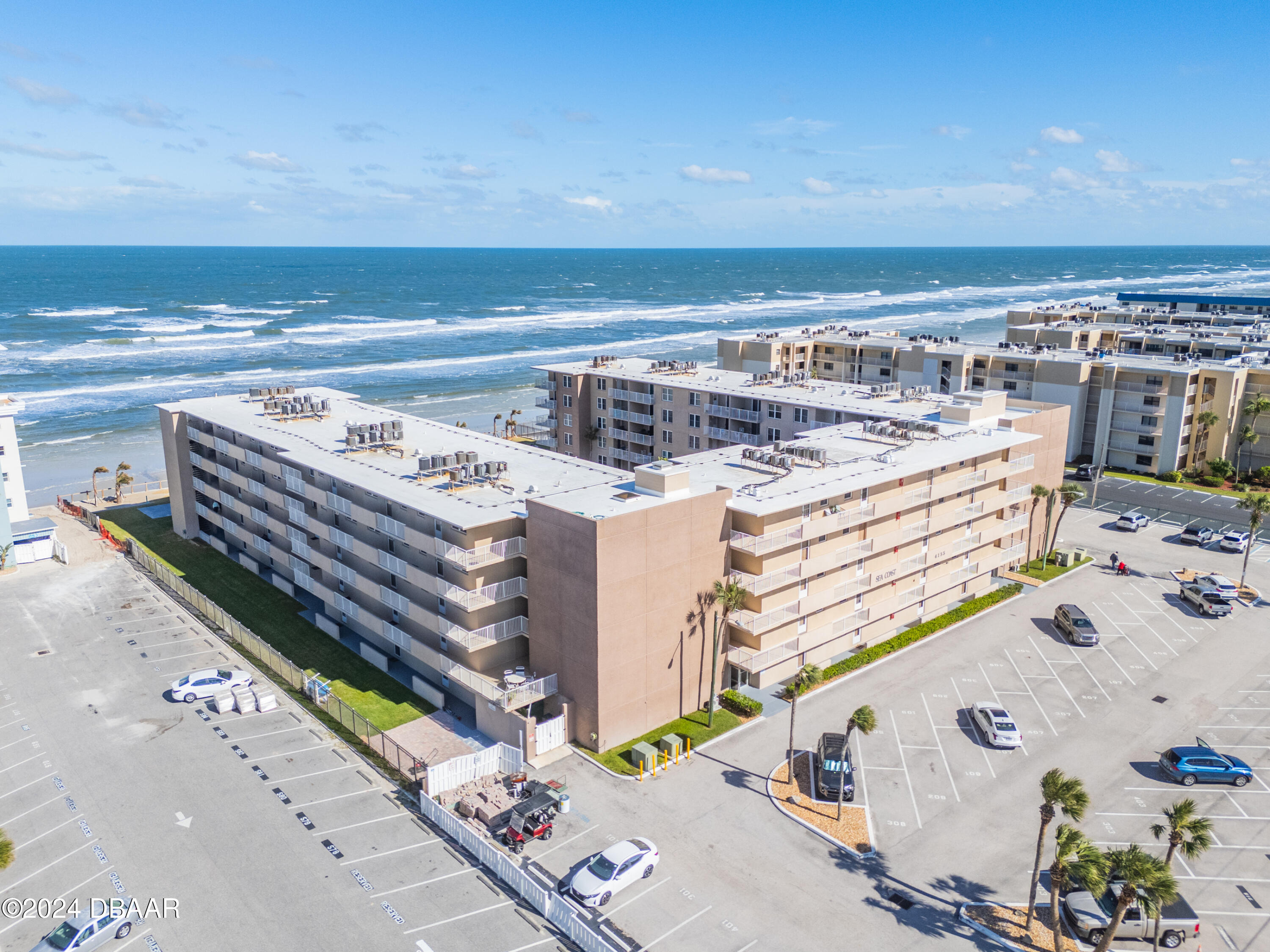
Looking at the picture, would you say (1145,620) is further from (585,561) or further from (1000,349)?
(1000,349)

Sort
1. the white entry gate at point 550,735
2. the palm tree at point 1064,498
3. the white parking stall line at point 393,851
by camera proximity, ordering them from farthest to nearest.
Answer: the palm tree at point 1064,498
the white entry gate at point 550,735
the white parking stall line at point 393,851

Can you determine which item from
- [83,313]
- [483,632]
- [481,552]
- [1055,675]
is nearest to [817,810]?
[483,632]

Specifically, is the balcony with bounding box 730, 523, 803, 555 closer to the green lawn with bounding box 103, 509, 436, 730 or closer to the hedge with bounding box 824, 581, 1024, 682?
the hedge with bounding box 824, 581, 1024, 682

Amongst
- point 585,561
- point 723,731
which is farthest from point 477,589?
point 723,731

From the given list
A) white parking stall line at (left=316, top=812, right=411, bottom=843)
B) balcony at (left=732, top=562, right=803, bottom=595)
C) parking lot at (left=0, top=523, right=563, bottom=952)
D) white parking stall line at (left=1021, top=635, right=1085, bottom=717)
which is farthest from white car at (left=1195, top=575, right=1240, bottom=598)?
white parking stall line at (left=316, top=812, right=411, bottom=843)

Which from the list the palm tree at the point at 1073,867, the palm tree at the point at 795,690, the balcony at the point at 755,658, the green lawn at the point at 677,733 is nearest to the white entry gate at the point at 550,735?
the green lawn at the point at 677,733

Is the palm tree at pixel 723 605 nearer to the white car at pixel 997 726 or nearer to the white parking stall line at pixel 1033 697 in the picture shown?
the white car at pixel 997 726
